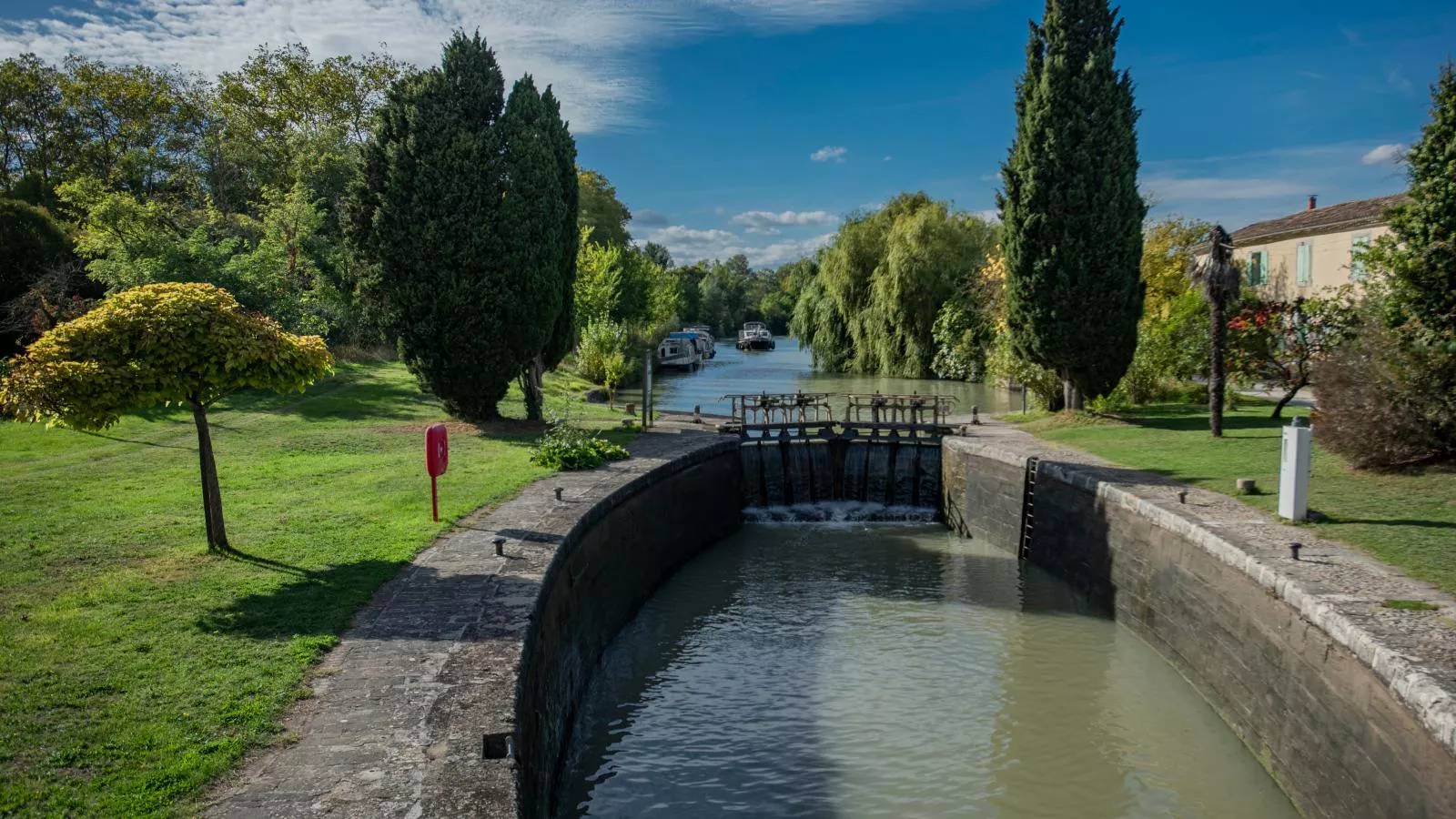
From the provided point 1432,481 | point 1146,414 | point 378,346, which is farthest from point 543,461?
point 378,346

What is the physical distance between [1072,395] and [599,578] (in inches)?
487

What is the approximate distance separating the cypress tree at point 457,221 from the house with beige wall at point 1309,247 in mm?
19673

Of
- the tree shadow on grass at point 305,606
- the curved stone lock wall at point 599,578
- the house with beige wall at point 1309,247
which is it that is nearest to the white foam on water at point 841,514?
the curved stone lock wall at point 599,578

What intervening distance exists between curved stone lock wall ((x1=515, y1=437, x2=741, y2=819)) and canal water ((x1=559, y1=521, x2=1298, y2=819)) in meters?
0.37

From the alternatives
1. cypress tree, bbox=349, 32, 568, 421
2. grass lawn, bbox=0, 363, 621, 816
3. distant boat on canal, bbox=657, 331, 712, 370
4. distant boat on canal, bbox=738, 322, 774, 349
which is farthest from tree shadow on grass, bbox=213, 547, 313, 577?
distant boat on canal, bbox=738, 322, 774, 349

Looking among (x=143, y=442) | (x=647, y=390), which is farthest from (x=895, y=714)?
(x=143, y=442)

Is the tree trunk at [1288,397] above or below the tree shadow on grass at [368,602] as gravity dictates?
above

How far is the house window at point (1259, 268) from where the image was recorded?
30875 mm

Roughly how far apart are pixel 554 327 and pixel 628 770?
13377 millimetres

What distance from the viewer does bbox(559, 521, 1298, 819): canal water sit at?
7.07 m

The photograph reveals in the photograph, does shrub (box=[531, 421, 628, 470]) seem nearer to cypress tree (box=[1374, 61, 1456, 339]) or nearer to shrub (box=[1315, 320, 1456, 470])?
shrub (box=[1315, 320, 1456, 470])

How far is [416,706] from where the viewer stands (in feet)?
17.6

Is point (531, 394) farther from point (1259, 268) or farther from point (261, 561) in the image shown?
point (1259, 268)

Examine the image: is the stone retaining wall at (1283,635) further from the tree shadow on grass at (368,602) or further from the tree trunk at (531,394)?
the tree trunk at (531,394)
